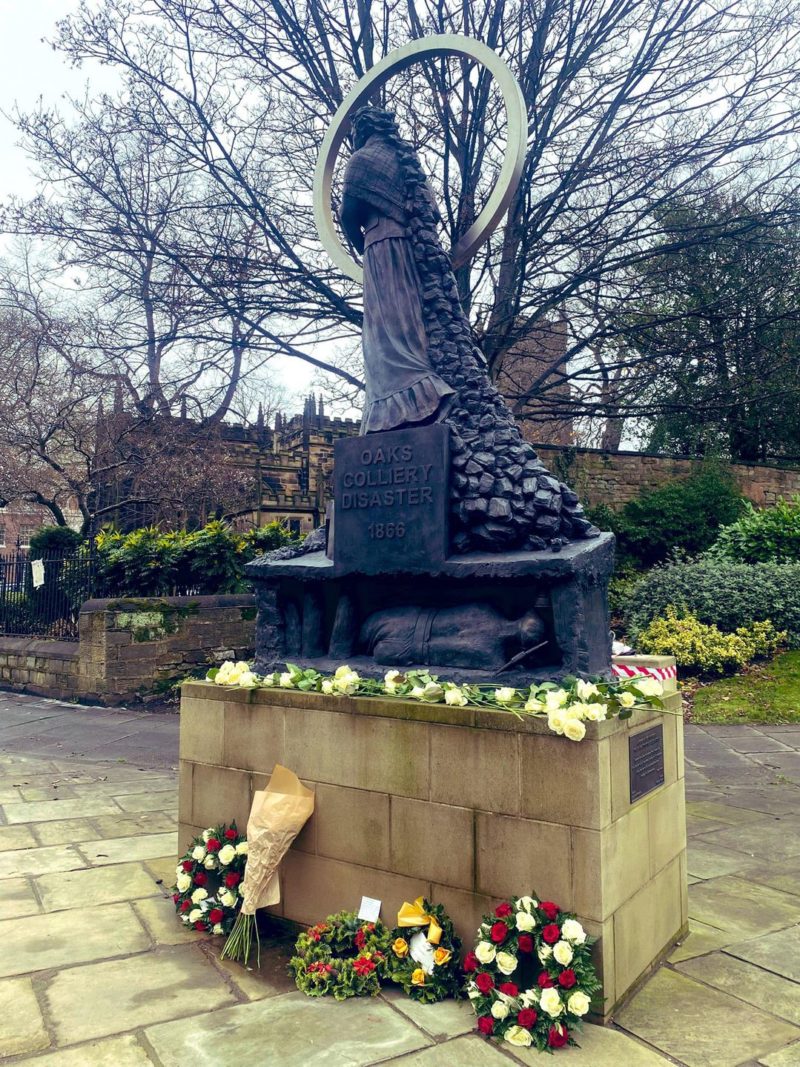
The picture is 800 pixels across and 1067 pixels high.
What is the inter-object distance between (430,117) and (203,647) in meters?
8.55

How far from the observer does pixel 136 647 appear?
10.5m

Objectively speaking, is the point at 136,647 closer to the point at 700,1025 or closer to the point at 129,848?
the point at 129,848

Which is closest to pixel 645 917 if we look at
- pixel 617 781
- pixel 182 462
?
pixel 617 781

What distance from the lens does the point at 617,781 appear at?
2.94 m

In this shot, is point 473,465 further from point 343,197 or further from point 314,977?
point 314,977

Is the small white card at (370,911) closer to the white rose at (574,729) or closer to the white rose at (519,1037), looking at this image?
the white rose at (519,1037)

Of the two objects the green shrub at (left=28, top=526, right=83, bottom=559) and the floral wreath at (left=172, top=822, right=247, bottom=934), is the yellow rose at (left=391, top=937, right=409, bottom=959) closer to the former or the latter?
the floral wreath at (left=172, top=822, right=247, bottom=934)

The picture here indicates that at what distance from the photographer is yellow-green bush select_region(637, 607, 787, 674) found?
1028cm

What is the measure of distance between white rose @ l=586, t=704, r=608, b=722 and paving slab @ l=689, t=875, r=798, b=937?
1.59 m

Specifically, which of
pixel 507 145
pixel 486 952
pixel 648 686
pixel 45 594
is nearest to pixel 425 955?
pixel 486 952

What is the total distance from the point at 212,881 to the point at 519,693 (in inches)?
72.3

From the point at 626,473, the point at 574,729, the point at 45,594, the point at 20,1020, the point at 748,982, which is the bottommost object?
the point at 748,982

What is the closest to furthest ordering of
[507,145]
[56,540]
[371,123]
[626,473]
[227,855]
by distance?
[227,855]
[507,145]
[371,123]
[56,540]
[626,473]

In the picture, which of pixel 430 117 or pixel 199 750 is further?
pixel 430 117
